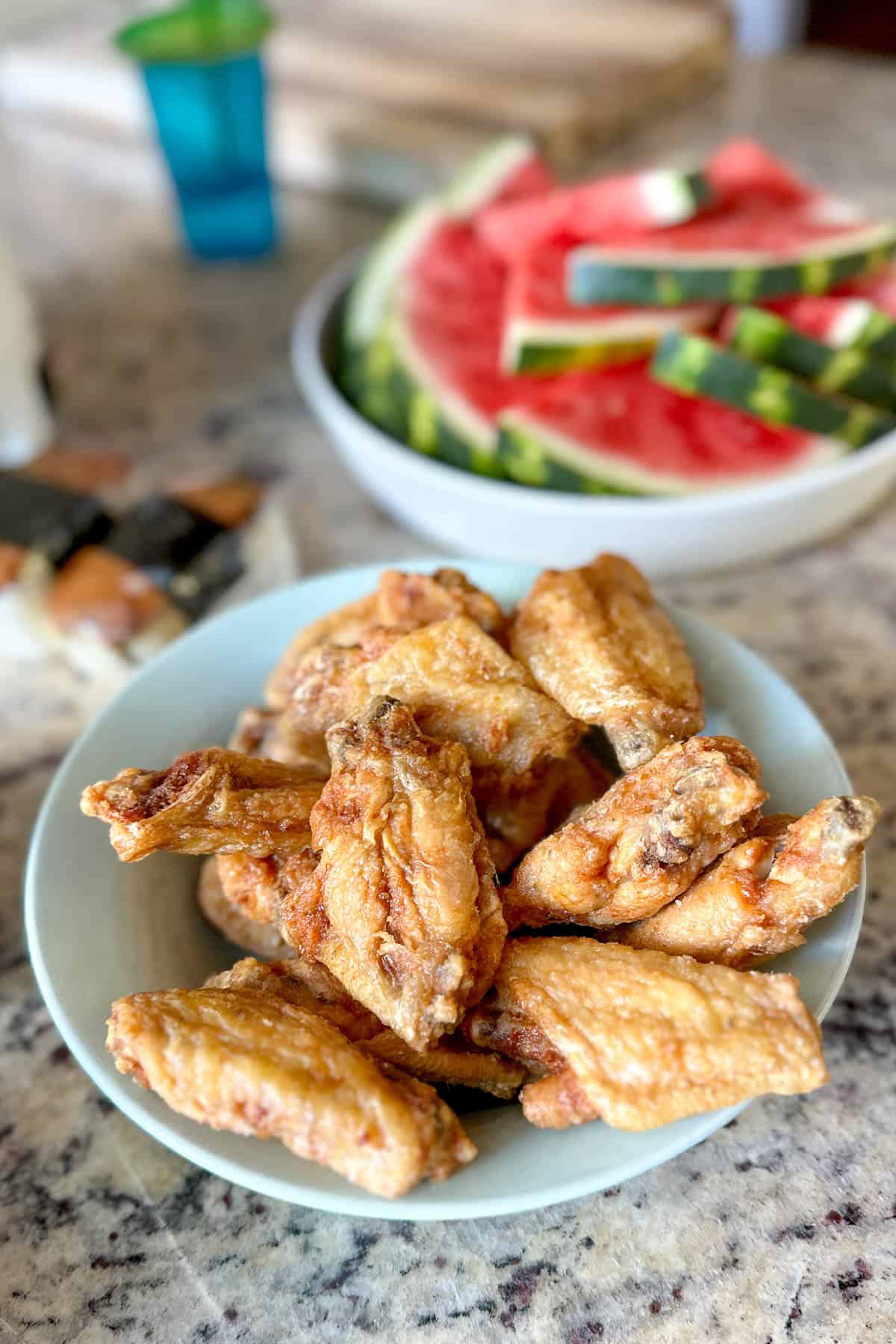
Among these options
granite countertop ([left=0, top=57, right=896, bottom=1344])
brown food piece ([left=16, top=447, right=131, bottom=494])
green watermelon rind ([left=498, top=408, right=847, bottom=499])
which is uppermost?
green watermelon rind ([left=498, top=408, right=847, bottom=499])

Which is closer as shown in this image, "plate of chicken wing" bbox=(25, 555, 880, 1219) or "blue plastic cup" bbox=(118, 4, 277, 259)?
"plate of chicken wing" bbox=(25, 555, 880, 1219)

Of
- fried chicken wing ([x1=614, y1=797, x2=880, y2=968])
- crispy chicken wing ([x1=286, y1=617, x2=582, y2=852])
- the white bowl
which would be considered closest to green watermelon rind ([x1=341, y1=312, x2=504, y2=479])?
the white bowl

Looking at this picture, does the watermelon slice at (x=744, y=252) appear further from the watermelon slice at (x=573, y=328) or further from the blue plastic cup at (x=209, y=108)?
the blue plastic cup at (x=209, y=108)

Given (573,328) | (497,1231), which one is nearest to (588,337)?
(573,328)

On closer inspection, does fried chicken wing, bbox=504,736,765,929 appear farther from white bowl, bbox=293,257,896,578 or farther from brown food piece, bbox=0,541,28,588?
brown food piece, bbox=0,541,28,588

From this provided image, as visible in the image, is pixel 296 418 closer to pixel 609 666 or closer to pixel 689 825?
pixel 609 666

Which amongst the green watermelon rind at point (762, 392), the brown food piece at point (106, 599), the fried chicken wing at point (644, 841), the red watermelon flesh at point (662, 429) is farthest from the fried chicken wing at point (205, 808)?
the green watermelon rind at point (762, 392)

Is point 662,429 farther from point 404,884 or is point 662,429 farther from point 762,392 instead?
point 404,884

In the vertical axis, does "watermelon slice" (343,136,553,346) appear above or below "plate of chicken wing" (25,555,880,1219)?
above
